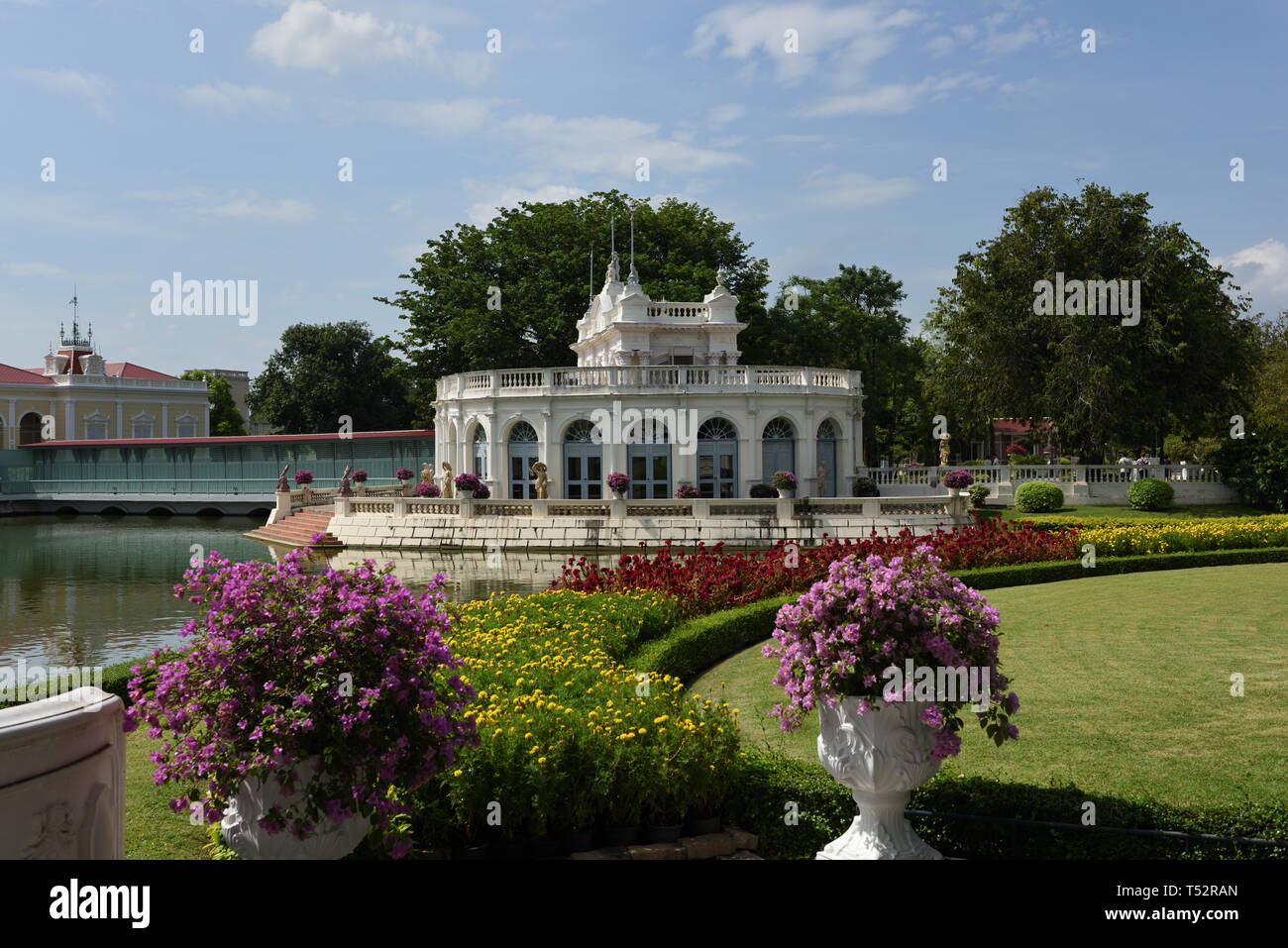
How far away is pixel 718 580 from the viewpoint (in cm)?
1695

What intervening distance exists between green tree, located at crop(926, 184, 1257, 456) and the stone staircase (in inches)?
1033

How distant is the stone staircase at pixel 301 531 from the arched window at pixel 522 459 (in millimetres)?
7075

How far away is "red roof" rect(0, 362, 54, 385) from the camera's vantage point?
72.8 m

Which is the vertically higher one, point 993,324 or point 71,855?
point 993,324

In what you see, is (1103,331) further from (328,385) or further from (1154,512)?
(328,385)

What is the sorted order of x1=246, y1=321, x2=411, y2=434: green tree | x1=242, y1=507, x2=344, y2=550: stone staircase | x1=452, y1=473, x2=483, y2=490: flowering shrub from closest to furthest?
x1=452, y1=473, x2=483, y2=490: flowering shrub → x1=242, y1=507, x2=344, y2=550: stone staircase → x1=246, y1=321, x2=411, y2=434: green tree

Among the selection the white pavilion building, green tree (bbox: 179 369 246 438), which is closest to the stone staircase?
the white pavilion building

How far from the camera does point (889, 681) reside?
20.0 ft

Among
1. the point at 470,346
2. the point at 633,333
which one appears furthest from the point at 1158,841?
the point at 470,346

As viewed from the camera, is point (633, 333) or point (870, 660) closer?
point (870, 660)

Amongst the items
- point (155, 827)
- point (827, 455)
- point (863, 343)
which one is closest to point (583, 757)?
point (155, 827)

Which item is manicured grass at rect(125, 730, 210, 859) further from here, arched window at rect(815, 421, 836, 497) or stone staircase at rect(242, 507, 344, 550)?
arched window at rect(815, 421, 836, 497)
